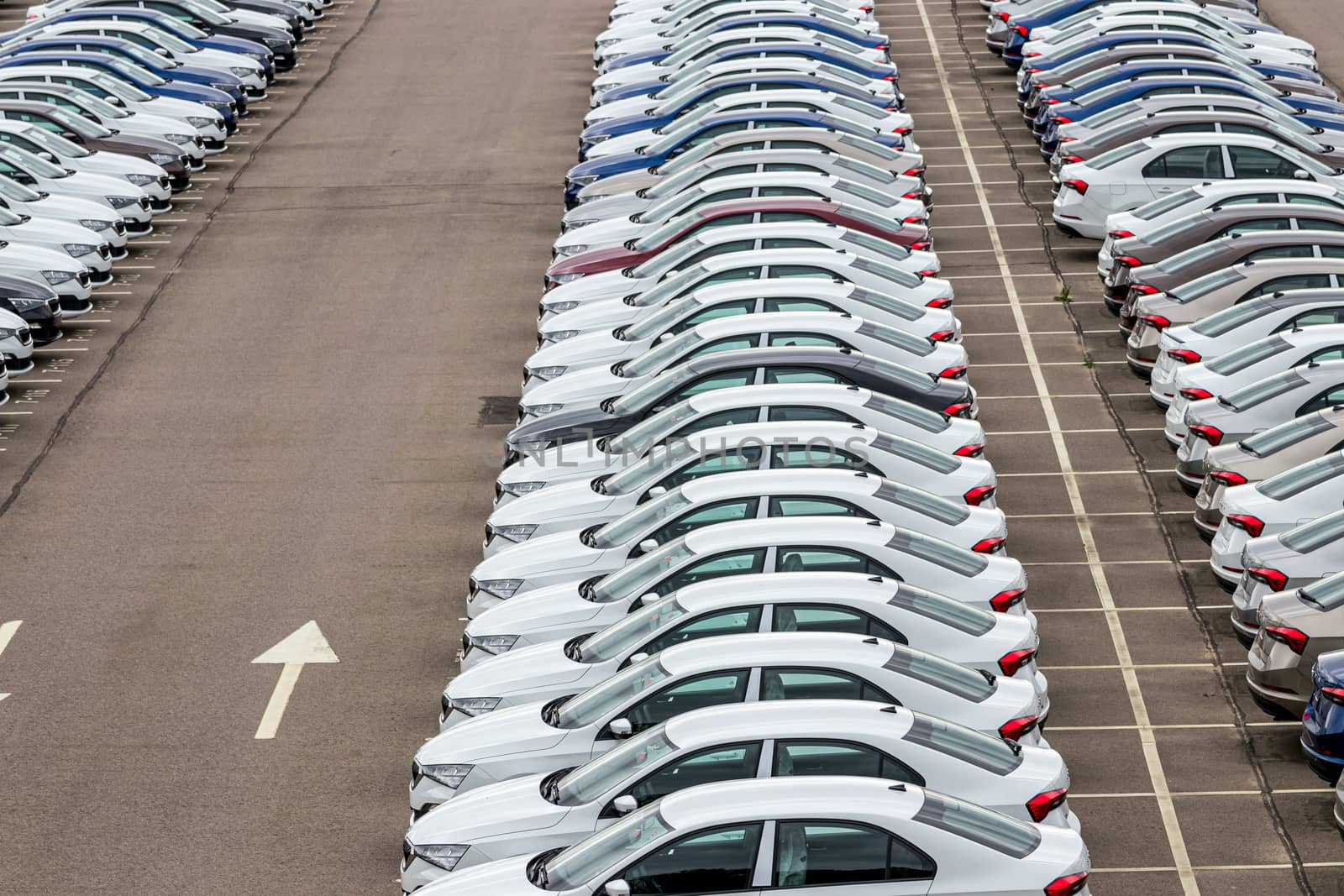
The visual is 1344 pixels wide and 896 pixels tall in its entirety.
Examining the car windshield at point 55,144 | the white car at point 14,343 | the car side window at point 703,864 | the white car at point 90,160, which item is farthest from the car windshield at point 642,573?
the car windshield at point 55,144

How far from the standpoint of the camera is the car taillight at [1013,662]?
41.6ft

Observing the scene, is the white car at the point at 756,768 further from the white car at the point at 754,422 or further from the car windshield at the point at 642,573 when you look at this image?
the white car at the point at 754,422

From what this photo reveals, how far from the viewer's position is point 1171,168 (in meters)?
22.9

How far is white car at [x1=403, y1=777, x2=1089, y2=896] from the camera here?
1014cm

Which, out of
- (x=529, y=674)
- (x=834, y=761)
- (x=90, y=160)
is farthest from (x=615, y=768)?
(x=90, y=160)

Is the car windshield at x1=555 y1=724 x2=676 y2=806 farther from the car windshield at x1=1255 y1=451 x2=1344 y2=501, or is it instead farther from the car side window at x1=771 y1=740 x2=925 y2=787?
the car windshield at x1=1255 y1=451 x2=1344 y2=501

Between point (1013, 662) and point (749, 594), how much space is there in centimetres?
188

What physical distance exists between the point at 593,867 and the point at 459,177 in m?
19.4

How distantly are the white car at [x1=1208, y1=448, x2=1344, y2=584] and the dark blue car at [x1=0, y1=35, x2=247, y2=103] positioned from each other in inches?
847

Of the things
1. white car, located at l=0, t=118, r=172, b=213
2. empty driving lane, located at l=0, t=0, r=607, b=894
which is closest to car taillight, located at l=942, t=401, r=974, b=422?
empty driving lane, located at l=0, t=0, r=607, b=894

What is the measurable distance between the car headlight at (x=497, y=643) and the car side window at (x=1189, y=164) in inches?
487

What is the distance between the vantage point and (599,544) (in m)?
14.7

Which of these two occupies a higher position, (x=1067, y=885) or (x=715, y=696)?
(x=1067, y=885)

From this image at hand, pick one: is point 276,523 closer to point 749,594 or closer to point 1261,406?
point 749,594
